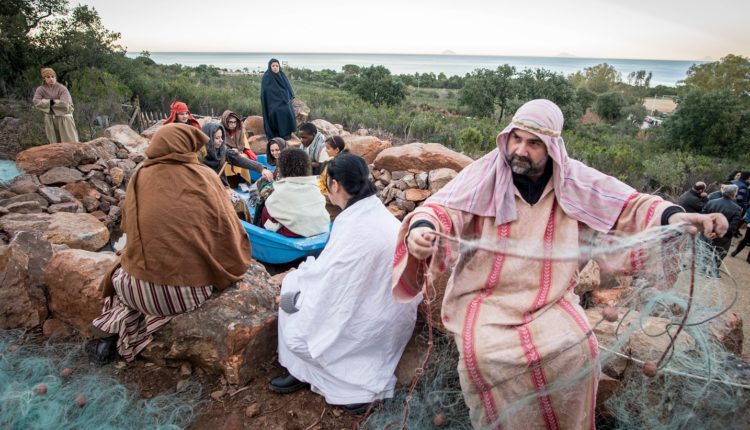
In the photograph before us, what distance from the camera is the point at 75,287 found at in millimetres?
2832

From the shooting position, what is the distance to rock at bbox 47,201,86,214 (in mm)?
4840

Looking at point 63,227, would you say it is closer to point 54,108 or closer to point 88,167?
point 88,167

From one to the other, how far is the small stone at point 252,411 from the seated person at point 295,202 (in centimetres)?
204

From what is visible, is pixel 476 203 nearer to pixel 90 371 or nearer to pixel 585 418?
pixel 585 418

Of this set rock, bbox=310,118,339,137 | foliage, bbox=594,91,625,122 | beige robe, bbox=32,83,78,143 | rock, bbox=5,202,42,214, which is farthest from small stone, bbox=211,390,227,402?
foliage, bbox=594,91,625,122

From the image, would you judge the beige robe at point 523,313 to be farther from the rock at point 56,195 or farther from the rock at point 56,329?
the rock at point 56,195

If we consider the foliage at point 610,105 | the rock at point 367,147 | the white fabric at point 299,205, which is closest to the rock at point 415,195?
the rock at point 367,147

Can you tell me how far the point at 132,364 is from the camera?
8.65 ft

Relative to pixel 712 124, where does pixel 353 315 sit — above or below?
above

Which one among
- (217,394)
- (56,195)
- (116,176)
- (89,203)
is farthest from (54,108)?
(217,394)

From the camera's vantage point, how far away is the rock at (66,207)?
4.84 m

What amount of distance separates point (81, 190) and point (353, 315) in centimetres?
527

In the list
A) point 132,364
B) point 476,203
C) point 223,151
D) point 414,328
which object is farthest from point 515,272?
point 223,151

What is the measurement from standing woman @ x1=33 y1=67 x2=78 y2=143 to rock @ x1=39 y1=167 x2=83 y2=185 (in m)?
1.72
